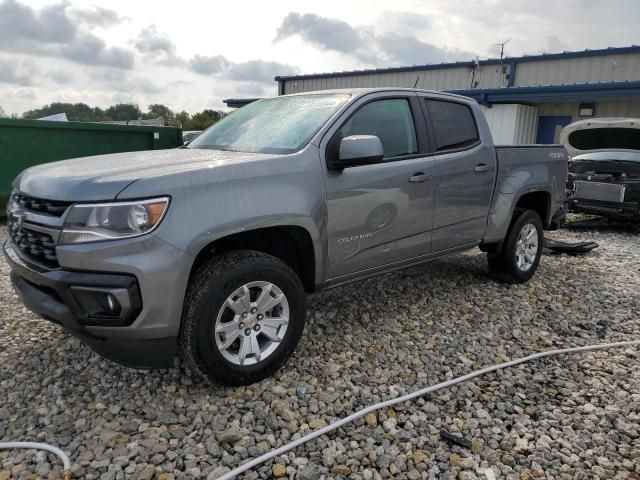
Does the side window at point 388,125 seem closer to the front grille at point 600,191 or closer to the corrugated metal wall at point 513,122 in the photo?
the front grille at point 600,191

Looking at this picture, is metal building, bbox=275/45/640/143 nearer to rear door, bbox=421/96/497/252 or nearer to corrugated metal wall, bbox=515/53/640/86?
corrugated metal wall, bbox=515/53/640/86

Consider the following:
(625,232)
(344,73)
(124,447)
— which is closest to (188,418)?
(124,447)

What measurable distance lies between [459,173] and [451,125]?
0.45 metres

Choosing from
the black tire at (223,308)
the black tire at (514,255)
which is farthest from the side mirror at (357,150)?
the black tire at (514,255)

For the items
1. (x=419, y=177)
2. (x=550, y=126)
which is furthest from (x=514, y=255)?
(x=550, y=126)

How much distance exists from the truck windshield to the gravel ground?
4.84ft

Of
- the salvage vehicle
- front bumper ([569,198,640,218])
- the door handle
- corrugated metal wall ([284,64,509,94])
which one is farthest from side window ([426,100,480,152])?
corrugated metal wall ([284,64,509,94])

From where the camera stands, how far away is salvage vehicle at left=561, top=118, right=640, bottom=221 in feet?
27.0

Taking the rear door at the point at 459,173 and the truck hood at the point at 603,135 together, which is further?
the truck hood at the point at 603,135

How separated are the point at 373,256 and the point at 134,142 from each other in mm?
6341

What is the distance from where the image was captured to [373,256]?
3.67 metres

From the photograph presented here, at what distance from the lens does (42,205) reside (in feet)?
8.96

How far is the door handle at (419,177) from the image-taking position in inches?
150

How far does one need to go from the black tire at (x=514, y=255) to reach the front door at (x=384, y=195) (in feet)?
4.28
